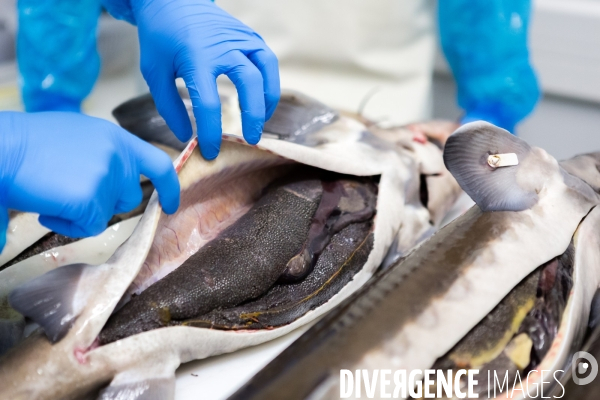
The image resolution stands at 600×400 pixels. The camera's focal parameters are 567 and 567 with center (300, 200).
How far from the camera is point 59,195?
0.99 metres

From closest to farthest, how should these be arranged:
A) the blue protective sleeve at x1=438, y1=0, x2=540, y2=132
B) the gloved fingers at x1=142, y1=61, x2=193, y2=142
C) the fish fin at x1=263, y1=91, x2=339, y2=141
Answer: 1. the gloved fingers at x1=142, y1=61, x2=193, y2=142
2. the fish fin at x1=263, y1=91, x2=339, y2=141
3. the blue protective sleeve at x1=438, y1=0, x2=540, y2=132

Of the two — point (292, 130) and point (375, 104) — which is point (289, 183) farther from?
point (375, 104)

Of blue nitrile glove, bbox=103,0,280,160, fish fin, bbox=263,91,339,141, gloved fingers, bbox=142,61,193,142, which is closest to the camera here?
blue nitrile glove, bbox=103,0,280,160

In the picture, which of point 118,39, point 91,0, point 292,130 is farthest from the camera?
point 118,39

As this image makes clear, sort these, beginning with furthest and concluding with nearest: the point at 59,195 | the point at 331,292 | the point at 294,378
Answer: the point at 331,292 < the point at 59,195 < the point at 294,378

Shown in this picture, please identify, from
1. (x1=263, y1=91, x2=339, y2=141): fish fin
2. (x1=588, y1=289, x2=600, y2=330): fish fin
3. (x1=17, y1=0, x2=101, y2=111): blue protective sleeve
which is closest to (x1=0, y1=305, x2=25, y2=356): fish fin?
(x1=263, y1=91, x2=339, y2=141): fish fin

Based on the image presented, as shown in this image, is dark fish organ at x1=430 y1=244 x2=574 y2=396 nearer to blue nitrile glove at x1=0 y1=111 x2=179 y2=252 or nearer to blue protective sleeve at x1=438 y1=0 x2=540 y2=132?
blue nitrile glove at x1=0 y1=111 x2=179 y2=252

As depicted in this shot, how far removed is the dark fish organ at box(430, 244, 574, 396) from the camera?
99cm

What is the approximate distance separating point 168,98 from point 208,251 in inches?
16.1

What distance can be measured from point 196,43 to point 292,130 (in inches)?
15.6

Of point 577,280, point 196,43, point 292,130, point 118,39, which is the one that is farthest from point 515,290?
point 118,39

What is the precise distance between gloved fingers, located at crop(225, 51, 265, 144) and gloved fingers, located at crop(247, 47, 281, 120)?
0.05 metres

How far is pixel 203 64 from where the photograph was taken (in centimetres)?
127

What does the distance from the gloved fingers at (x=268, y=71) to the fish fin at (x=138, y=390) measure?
0.67m
